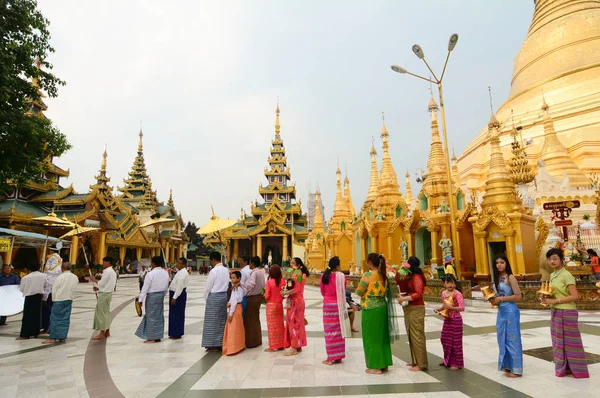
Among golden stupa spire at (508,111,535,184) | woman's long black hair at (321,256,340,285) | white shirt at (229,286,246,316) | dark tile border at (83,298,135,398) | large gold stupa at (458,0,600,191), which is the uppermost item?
large gold stupa at (458,0,600,191)

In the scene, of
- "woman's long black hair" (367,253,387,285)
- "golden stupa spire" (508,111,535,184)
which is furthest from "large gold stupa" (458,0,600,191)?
"woman's long black hair" (367,253,387,285)

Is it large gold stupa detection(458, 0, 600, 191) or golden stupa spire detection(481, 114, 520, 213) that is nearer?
golden stupa spire detection(481, 114, 520, 213)

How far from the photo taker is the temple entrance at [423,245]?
16.8 metres

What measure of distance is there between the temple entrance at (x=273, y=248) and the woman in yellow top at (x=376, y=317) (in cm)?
3637

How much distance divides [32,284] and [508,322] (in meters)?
8.57

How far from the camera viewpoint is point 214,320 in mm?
6059

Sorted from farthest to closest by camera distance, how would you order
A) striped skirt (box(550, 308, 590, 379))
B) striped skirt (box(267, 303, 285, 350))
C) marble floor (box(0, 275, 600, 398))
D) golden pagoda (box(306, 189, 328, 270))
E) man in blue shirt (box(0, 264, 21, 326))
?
golden pagoda (box(306, 189, 328, 270))
man in blue shirt (box(0, 264, 21, 326))
striped skirt (box(267, 303, 285, 350))
striped skirt (box(550, 308, 590, 379))
marble floor (box(0, 275, 600, 398))

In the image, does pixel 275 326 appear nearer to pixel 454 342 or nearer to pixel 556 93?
pixel 454 342

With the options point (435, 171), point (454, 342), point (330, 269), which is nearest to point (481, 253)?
point (435, 171)

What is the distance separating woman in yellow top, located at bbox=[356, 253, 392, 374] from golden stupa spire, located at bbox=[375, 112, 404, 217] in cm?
1419

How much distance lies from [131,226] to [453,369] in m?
34.9

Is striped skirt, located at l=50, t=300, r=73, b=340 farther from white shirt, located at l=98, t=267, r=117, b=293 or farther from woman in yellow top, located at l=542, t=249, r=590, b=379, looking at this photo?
woman in yellow top, located at l=542, t=249, r=590, b=379

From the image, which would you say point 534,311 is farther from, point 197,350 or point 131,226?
point 131,226

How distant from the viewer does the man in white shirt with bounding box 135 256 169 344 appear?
6684mm
